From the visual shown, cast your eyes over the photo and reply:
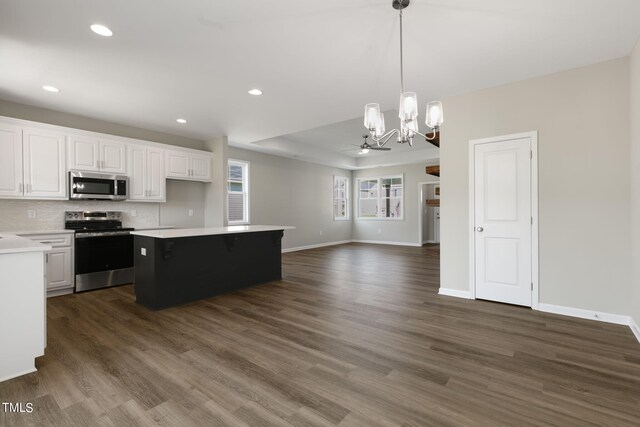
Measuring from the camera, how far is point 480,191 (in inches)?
156

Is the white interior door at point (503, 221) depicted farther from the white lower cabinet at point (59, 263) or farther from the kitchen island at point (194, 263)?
the white lower cabinet at point (59, 263)

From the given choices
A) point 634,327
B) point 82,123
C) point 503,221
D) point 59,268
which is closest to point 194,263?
point 59,268

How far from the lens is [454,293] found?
4156mm

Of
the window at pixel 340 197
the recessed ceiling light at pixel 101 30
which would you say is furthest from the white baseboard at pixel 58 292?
the window at pixel 340 197

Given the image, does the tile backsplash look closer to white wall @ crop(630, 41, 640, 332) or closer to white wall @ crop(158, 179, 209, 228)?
white wall @ crop(158, 179, 209, 228)

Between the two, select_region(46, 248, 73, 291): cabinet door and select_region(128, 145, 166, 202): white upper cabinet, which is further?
select_region(128, 145, 166, 202): white upper cabinet

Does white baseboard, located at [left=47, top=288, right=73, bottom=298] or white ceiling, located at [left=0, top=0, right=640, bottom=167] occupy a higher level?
white ceiling, located at [left=0, top=0, right=640, bottom=167]

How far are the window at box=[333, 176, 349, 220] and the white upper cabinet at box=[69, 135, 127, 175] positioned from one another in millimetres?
6619

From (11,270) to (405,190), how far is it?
9.45m

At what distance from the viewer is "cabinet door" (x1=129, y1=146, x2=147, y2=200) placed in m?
5.11

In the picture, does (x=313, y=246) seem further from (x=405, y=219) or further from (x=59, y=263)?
(x=59, y=263)

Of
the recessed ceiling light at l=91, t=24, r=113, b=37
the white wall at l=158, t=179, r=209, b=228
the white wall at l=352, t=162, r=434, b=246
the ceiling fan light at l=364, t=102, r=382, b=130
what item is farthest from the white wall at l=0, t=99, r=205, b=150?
the white wall at l=352, t=162, r=434, b=246

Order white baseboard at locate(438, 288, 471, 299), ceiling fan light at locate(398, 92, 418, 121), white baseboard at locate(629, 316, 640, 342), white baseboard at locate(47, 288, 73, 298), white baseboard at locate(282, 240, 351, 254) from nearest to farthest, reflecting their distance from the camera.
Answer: ceiling fan light at locate(398, 92, 418, 121) → white baseboard at locate(629, 316, 640, 342) → white baseboard at locate(438, 288, 471, 299) → white baseboard at locate(47, 288, 73, 298) → white baseboard at locate(282, 240, 351, 254)

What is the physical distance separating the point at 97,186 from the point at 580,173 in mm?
6451
